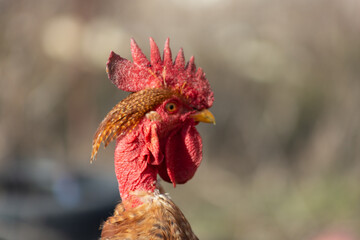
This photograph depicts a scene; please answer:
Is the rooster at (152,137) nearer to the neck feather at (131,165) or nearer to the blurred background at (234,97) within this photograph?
the neck feather at (131,165)

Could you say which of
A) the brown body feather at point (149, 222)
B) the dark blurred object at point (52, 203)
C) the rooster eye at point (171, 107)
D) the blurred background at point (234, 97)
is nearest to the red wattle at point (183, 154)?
the rooster eye at point (171, 107)

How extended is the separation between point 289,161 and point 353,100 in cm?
194

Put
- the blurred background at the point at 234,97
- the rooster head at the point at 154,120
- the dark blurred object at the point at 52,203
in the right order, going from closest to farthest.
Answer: the rooster head at the point at 154,120
the dark blurred object at the point at 52,203
the blurred background at the point at 234,97

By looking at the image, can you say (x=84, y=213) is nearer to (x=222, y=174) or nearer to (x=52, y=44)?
(x=222, y=174)

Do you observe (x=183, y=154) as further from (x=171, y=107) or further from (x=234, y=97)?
(x=234, y=97)

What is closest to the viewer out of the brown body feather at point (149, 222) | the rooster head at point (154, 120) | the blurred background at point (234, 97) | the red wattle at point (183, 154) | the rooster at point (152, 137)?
the brown body feather at point (149, 222)

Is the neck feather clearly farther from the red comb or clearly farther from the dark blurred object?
the dark blurred object

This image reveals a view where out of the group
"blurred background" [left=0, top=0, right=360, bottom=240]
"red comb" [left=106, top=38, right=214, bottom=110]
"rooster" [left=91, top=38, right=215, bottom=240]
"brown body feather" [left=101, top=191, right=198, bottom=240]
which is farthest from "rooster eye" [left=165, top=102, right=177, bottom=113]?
"blurred background" [left=0, top=0, right=360, bottom=240]

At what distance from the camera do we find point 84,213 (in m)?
5.90

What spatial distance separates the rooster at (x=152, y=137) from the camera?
2.73 meters

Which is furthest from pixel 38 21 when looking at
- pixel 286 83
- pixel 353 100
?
pixel 353 100

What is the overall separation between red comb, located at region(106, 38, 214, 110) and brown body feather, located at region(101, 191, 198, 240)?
0.77 meters

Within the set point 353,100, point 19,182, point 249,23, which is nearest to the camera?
point 19,182

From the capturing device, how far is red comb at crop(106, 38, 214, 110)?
3061 mm
